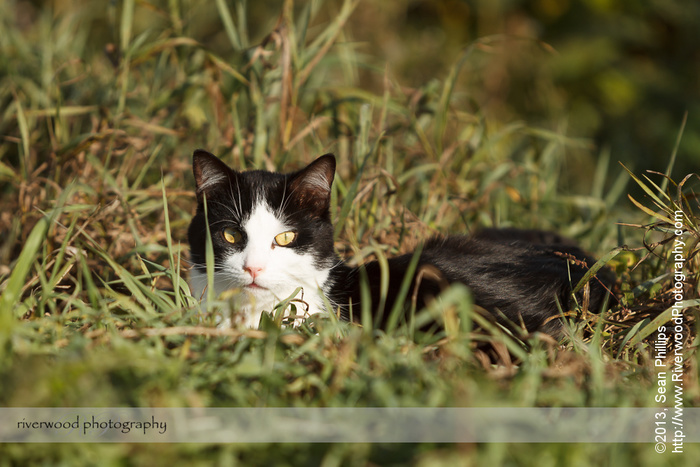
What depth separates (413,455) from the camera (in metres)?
0.81

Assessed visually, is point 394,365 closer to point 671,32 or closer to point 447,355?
point 447,355

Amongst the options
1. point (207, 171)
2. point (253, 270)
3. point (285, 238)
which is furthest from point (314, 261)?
point (207, 171)

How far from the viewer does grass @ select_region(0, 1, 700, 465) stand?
2.89 ft

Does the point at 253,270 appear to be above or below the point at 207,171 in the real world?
below

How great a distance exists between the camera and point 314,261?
156 cm

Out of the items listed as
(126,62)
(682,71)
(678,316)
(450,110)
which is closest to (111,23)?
(126,62)

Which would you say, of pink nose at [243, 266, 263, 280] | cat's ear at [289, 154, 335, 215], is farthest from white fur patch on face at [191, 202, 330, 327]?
cat's ear at [289, 154, 335, 215]

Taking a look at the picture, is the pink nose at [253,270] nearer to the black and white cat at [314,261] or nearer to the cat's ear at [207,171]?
the black and white cat at [314,261]

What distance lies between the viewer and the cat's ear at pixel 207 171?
60.4 inches

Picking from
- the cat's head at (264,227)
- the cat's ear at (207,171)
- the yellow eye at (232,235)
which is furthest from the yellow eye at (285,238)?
the cat's ear at (207,171)

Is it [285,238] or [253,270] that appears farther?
[285,238]

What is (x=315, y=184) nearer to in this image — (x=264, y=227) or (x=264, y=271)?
(x=264, y=227)

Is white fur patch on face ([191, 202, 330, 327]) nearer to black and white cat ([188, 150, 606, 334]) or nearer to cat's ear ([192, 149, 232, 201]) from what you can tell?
black and white cat ([188, 150, 606, 334])

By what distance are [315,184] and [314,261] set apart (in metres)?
0.22
